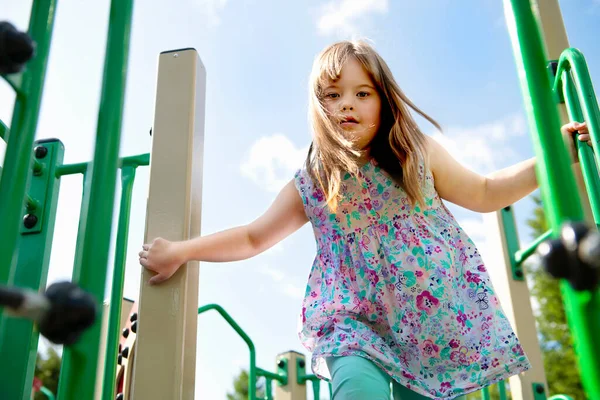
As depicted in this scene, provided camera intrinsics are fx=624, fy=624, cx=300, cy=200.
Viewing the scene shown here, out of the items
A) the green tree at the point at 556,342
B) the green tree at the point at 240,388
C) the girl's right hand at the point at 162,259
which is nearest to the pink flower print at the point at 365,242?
the girl's right hand at the point at 162,259

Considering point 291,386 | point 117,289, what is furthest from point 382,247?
point 291,386

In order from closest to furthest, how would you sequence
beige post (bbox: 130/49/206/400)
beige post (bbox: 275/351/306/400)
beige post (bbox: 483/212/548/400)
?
beige post (bbox: 130/49/206/400) → beige post (bbox: 483/212/548/400) → beige post (bbox: 275/351/306/400)

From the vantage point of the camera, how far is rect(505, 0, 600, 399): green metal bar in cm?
47

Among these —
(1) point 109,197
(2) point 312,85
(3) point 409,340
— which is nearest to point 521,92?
(1) point 109,197

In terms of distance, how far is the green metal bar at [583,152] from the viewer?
137 centimetres

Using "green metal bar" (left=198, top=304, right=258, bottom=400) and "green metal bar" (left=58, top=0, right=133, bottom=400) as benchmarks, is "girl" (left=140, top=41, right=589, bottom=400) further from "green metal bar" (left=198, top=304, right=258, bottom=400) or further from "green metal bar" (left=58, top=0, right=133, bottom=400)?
"green metal bar" (left=198, top=304, right=258, bottom=400)

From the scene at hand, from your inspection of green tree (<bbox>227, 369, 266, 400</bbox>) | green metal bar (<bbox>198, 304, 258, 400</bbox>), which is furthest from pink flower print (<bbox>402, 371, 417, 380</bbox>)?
green tree (<bbox>227, 369, 266, 400</bbox>)

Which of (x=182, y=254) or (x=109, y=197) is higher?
(x=182, y=254)

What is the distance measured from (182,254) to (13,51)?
0.87m

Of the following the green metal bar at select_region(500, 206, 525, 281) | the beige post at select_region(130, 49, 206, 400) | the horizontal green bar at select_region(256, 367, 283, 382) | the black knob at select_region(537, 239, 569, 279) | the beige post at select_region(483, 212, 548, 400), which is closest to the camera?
the black knob at select_region(537, 239, 569, 279)

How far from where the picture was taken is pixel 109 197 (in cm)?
64

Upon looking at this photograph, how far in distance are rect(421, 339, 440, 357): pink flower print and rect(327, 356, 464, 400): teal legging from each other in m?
0.14

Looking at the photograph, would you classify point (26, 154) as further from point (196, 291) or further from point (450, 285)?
point (450, 285)

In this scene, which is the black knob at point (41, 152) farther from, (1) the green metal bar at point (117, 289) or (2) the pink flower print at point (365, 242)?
(2) the pink flower print at point (365, 242)
